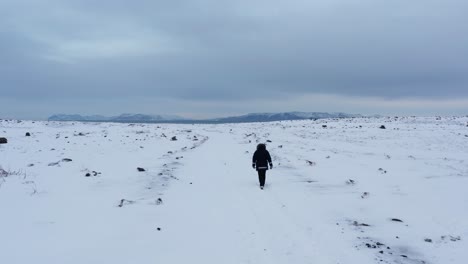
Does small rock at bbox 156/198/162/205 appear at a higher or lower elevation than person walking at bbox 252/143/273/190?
lower

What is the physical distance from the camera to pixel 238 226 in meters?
9.70

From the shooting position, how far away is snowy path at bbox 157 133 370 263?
7.72 m

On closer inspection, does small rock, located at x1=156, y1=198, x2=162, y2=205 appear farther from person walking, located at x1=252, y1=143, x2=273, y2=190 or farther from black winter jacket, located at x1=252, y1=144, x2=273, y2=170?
black winter jacket, located at x1=252, y1=144, x2=273, y2=170

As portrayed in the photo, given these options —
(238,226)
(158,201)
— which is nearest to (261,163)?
(158,201)

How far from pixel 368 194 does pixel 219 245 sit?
6900 millimetres

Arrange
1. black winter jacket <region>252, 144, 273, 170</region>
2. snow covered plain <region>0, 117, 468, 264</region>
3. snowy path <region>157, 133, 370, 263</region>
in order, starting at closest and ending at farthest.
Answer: snowy path <region>157, 133, 370, 263</region>, snow covered plain <region>0, 117, 468, 264</region>, black winter jacket <region>252, 144, 273, 170</region>

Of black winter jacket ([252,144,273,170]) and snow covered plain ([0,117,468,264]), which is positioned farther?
black winter jacket ([252,144,273,170])

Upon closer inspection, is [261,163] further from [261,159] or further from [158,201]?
[158,201]

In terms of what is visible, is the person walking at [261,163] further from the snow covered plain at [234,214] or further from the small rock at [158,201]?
the small rock at [158,201]

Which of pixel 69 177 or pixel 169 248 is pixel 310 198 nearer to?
pixel 169 248

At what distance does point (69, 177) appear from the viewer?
1686 cm

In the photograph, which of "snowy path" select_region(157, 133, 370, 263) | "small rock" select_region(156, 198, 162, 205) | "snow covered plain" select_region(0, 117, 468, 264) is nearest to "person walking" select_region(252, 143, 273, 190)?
"snowy path" select_region(157, 133, 370, 263)

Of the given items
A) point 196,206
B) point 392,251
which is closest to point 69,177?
point 196,206

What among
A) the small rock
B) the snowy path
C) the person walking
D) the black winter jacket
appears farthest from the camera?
the black winter jacket
